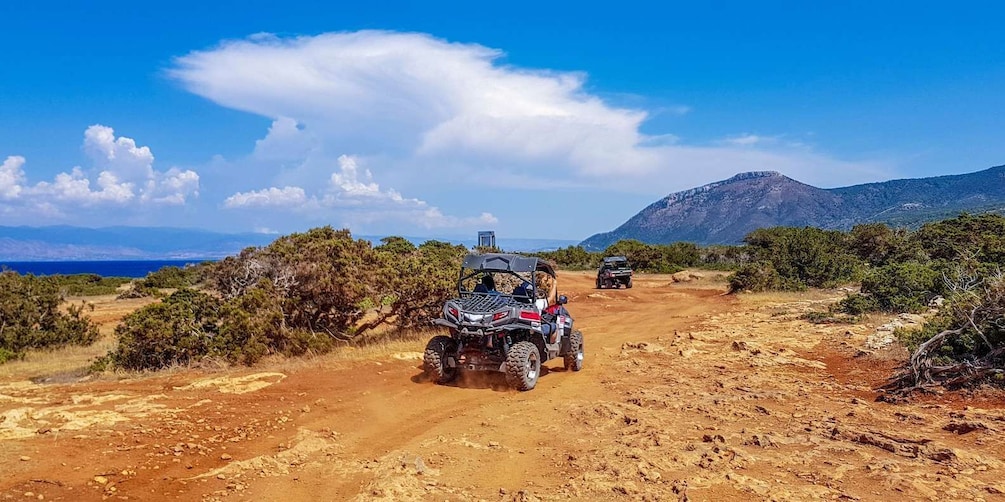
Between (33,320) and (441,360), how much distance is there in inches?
557

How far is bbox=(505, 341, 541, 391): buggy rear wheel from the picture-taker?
8.67 meters

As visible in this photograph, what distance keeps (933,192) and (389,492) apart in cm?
21486

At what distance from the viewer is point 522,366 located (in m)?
8.66

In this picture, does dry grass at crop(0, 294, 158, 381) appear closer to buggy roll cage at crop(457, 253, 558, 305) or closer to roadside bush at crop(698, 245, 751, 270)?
buggy roll cage at crop(457, 253, 558, 305)

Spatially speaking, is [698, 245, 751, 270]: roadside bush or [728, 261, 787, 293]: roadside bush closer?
[728, 261, 787, 293]: roadside bush

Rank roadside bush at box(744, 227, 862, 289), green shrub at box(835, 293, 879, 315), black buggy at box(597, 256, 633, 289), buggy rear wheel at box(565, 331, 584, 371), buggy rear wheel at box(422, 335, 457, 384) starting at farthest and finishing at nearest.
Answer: black buggy at box(597, 256, 633, 289) < roadside bush at box(744, 227, 862, 289) < green shrub at box(835, 293, 879, 315) < buggy rear wheel at box(565, 331, 584, 371) < buggy rear wheel at box(422, 335, 457, 384)

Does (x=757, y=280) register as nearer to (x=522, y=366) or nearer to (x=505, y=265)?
(x=505, y=265)

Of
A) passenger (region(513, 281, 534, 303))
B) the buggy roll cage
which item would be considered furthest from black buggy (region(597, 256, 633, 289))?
passenger (region(513, 281, 534, 303))

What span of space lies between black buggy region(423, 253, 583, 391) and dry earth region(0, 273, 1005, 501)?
40cm

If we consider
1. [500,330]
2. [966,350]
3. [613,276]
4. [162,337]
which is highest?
[500,330]

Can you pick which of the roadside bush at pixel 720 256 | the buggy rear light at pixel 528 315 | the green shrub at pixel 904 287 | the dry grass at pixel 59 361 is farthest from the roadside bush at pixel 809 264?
the dry grass at pixel 59 361

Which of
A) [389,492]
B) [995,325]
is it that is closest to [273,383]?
[389,492]

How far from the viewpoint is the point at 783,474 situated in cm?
532

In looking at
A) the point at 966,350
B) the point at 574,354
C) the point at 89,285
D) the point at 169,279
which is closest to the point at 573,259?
the point at 169,279
